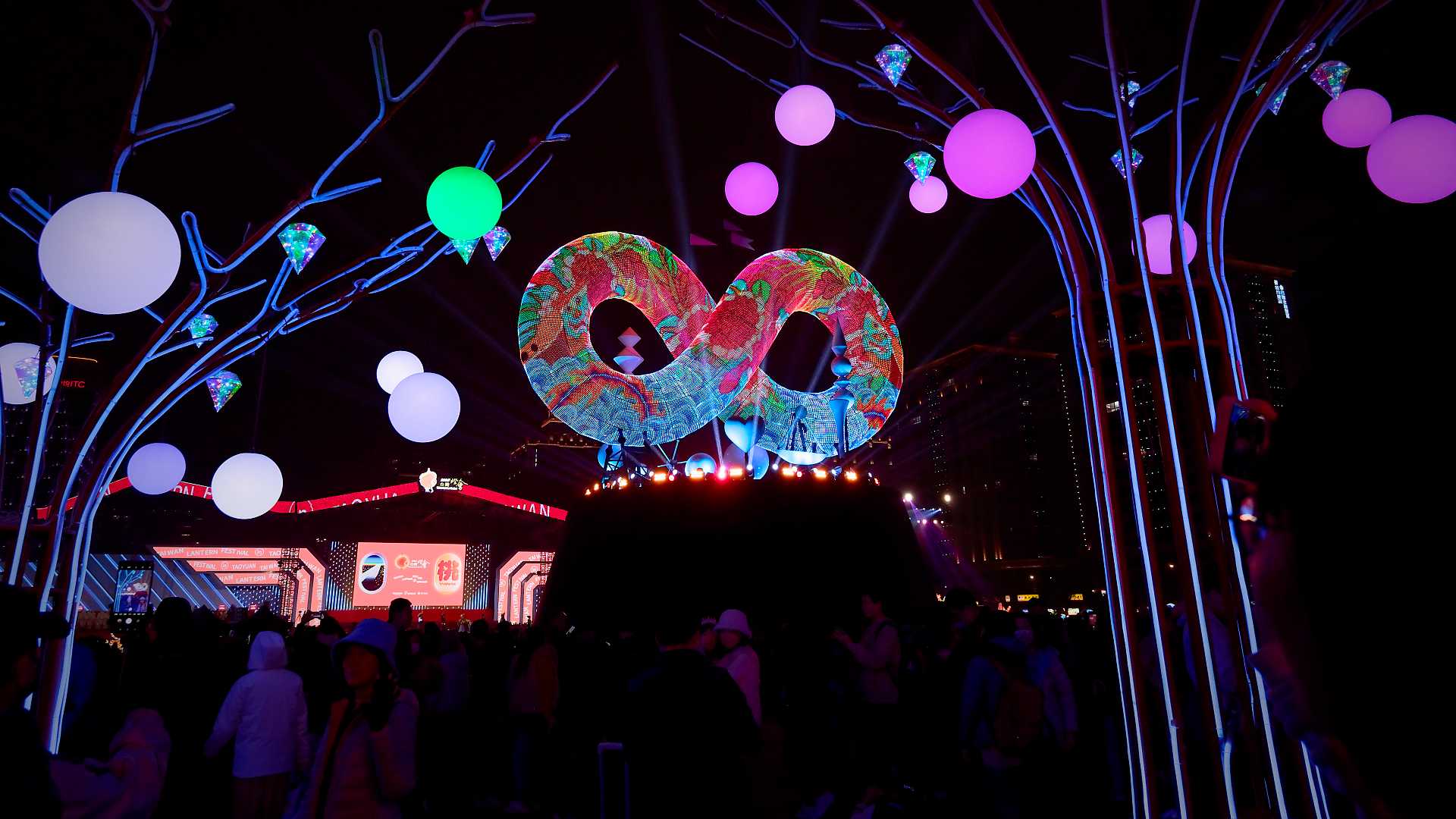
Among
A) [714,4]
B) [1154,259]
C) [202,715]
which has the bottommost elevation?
[202,715]

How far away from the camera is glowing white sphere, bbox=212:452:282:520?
6430mm

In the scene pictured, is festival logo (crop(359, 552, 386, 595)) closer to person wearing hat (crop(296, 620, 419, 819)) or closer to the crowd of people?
the crowd of people

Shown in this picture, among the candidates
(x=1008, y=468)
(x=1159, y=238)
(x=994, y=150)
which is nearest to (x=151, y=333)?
(x=994, y=150)

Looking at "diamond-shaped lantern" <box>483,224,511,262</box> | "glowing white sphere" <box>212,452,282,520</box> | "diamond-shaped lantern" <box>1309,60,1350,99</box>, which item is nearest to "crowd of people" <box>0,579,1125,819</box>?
"glowing white sphere" <box>212,452,282,520</box>

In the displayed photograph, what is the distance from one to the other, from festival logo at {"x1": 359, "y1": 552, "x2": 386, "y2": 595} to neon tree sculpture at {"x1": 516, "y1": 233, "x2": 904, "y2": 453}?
1963cm

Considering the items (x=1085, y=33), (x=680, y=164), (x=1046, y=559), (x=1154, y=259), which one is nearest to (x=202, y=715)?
(x=680, y=164)

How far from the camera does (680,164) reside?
24.9 ft

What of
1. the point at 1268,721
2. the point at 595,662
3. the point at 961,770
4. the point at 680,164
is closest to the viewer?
the point at 1268,721

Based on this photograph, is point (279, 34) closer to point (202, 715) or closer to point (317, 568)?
point (202, 715)

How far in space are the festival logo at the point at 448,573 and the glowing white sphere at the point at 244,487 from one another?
19.8 metres

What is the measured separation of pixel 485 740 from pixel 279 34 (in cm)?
771

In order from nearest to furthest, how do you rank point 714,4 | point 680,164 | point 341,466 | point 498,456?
point 714,4 → point 680,164 → point 341,466 → point 498,456

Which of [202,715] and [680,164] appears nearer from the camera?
[202,715]

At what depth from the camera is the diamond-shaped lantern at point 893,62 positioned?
427 centimetres
